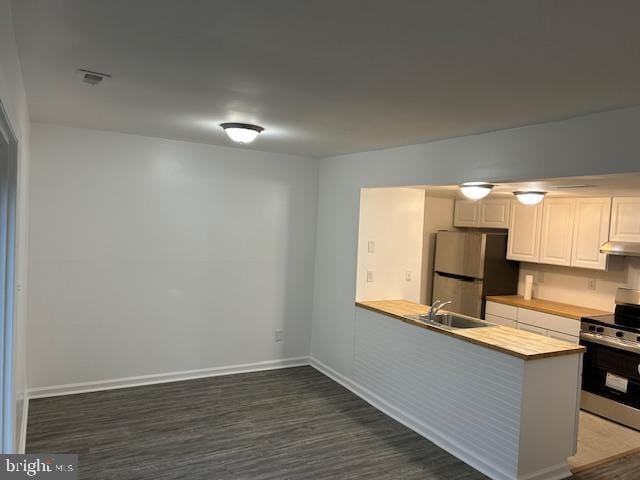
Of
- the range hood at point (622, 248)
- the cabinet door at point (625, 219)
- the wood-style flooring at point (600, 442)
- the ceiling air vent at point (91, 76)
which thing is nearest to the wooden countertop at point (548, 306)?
the range hood at point (622, 248)

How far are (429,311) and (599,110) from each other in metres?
2.19

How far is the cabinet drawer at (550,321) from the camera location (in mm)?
4523

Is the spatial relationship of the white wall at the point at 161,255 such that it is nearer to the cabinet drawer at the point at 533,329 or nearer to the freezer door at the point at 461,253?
the freezer door at the point at 461,253

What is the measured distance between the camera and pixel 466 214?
6.08 meters

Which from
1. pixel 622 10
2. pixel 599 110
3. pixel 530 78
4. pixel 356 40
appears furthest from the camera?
pixel 599 110

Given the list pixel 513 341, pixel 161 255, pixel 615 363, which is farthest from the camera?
pixel 161 255

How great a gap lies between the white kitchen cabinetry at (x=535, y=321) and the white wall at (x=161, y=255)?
2214 millimetres

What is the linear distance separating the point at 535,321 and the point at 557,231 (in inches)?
40.2

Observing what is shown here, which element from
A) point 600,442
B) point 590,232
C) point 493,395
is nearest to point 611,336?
point 600,442

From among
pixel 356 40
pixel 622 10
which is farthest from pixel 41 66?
pixel 622 10

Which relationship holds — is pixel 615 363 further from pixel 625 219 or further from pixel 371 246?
pixel 371 246

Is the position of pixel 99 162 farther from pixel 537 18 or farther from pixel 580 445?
pixel 580 445

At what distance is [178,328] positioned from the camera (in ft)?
15.4

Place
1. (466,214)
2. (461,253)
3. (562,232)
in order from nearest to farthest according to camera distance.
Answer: (562,232) < (461,253) < (466,214)
